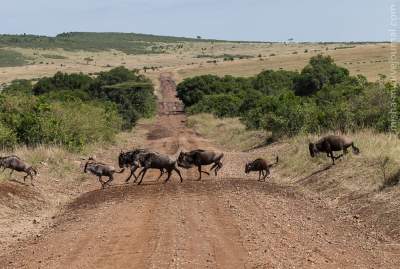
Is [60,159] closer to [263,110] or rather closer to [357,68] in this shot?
[263,110]

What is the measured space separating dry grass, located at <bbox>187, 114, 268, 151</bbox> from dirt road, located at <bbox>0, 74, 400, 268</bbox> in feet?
55.5

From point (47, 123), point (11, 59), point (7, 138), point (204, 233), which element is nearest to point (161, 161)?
point (204, 233)

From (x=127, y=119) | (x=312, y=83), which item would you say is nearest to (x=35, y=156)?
(x=127, y=119)

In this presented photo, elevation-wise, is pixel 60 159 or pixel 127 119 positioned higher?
pixel 60 159

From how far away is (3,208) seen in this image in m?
16.1

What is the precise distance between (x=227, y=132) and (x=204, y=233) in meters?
31.8

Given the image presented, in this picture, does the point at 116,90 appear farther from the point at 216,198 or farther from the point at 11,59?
the point at 11,59

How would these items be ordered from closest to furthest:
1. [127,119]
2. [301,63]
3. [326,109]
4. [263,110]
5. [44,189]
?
[44,189] < [326,109] < [263,110] < [127,119] < [301,63]

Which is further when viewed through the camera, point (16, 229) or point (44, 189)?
point (44, 189)

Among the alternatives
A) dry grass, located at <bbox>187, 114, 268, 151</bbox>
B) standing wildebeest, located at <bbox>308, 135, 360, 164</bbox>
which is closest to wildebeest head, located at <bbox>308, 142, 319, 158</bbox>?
standing wildebeest, located at <bbox>308, 135, 360, 164</bbox>

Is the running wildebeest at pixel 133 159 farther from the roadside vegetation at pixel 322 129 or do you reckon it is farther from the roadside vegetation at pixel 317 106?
the roadside vegetation at pixel 317 106

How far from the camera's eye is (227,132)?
44.1m

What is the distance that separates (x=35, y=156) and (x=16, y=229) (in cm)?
964

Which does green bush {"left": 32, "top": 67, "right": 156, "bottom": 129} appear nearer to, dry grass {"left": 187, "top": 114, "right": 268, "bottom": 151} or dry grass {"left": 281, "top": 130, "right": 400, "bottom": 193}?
dry grass {"left": 187, "top": 114, "right": 268, "bottom": 151}
